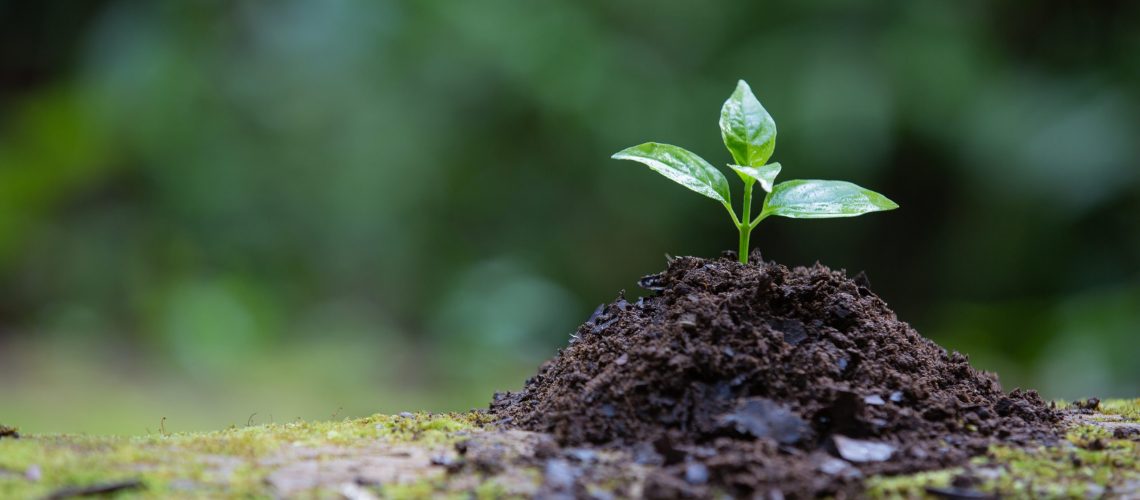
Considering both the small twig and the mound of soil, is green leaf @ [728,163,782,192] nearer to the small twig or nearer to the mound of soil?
the mound of soil

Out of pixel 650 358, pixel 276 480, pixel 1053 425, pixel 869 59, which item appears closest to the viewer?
pixel 276 480

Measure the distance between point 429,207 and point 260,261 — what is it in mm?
1273

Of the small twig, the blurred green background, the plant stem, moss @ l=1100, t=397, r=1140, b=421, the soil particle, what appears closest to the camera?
the small twig

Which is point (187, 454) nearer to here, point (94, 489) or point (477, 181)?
point (94, 489)

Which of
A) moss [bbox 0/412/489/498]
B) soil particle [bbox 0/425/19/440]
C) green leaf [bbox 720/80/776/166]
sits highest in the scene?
green leaf [bbox 720/80/776/166]

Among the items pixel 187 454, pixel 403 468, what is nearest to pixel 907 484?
pixel 403 468

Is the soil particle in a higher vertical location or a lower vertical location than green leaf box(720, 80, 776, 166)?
lower

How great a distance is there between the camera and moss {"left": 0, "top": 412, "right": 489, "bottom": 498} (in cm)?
172

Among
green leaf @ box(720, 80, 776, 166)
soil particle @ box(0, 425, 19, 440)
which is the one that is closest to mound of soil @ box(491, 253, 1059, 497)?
green leaf @ box(720, 80, 776, 166)

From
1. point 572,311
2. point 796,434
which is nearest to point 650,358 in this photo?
point 796,434

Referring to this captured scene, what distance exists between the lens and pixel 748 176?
95.0 inches

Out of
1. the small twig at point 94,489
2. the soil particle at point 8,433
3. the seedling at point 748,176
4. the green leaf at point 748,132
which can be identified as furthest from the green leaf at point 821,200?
Result: the soil particle at point 8,433

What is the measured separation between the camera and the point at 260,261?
664cm

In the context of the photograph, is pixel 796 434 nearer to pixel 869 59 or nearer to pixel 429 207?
pixel 869 59
